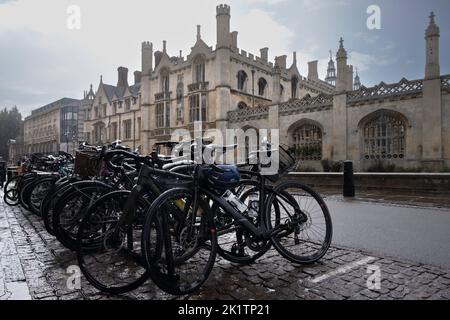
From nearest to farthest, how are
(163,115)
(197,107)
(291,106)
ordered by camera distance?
(291,106), (197,107), (163,115)

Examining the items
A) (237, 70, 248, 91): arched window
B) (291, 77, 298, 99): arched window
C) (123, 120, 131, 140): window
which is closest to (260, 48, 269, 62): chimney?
(291, 77, 298, 99): arched window

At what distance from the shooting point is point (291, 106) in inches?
910

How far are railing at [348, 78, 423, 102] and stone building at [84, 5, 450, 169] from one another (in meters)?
0.05

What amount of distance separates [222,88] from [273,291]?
26633 mm

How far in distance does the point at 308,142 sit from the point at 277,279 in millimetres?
20463

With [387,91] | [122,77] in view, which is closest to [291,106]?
[387,91]

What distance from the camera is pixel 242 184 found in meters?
3.75

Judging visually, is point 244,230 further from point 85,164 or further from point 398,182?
point 398,182

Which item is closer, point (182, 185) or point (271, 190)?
point (182, 185)

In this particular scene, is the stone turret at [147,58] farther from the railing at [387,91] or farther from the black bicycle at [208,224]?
the black bicycle at [208,224]

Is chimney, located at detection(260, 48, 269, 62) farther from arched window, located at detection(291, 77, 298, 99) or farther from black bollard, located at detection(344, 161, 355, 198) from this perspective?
black bollard, located at detection(344, 161, 355, 198)

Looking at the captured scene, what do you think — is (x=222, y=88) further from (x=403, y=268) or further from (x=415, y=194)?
(x=403, y=268)
